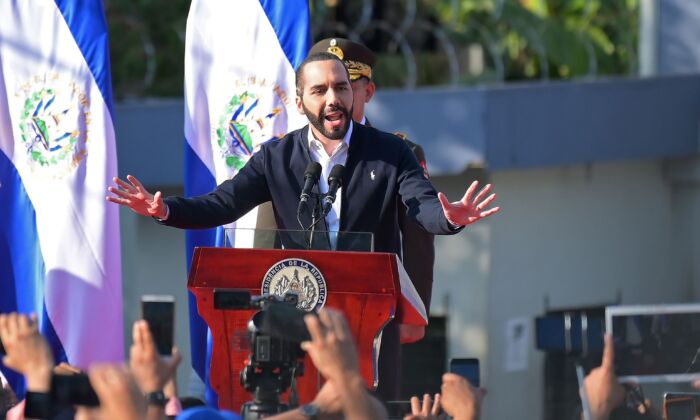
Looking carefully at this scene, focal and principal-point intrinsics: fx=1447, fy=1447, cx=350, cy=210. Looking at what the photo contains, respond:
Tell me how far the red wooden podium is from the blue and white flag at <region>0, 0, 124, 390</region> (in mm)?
1950

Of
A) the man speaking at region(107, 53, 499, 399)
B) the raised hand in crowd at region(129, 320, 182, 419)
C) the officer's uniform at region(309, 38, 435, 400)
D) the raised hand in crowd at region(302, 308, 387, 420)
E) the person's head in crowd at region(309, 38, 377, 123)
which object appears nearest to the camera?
the raised hand in crowd at region(302, 308, 387, 420)

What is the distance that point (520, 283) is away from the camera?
437 inches

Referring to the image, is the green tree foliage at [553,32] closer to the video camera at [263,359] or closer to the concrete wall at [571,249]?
the concrete wall at [571,249]

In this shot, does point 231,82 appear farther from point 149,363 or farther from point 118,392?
point 118,392

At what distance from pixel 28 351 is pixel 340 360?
0.74 m

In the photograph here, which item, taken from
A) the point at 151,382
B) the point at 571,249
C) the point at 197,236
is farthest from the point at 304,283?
the point at 571,249

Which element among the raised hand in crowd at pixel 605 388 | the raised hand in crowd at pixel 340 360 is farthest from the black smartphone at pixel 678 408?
the raised hand in crowd at pixel 340 360

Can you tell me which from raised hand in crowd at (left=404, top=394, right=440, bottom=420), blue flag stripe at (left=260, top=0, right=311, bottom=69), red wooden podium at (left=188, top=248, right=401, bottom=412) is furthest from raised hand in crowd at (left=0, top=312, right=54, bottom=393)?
blue flag stripe at (left=260, top=0, right=311, bottom=69)

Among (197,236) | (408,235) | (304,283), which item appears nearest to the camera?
(304,283)

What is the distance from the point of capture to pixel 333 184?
4.48m

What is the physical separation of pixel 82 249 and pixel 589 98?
6.03m

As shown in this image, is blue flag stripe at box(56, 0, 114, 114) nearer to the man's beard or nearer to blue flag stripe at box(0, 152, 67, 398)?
blue flag stripe at box(0, 152, 67, 398)

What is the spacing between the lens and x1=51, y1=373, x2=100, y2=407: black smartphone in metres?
3.21

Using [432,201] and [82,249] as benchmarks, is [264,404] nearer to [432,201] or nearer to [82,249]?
[432,201]
